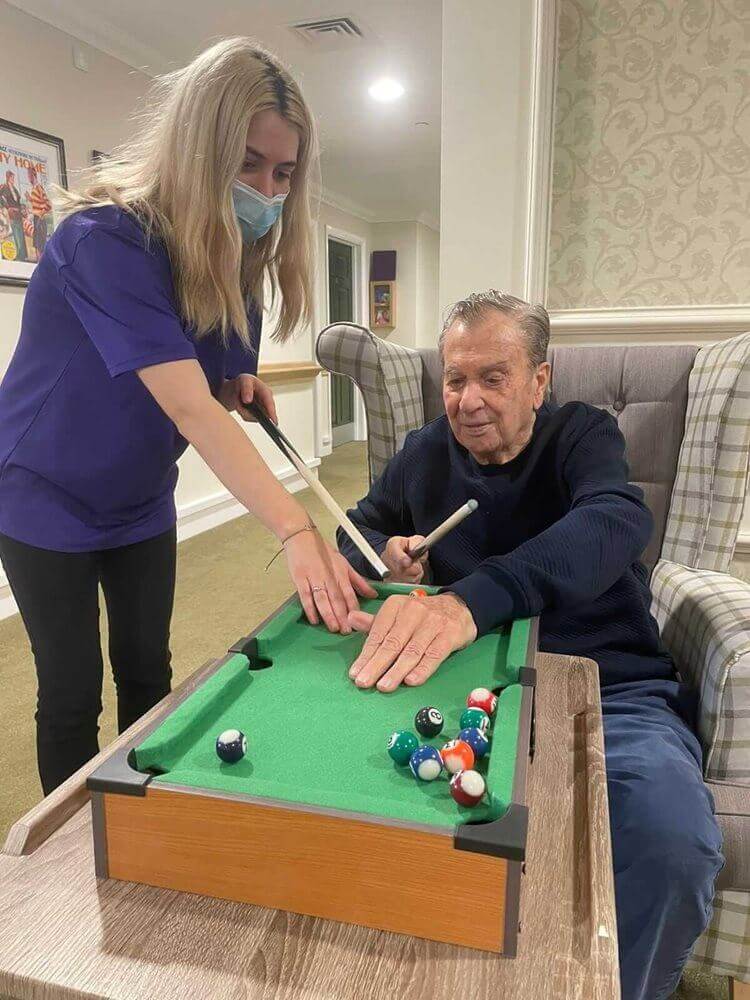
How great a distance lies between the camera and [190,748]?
0.76 metres

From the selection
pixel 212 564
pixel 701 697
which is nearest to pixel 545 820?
pixel 701 697

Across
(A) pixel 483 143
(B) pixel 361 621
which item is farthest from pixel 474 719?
(A) pixel 483 143

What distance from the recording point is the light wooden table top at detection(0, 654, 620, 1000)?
1.85ft

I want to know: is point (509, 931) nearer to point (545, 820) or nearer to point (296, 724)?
point (545, 820)

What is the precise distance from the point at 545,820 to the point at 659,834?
11.4 inches

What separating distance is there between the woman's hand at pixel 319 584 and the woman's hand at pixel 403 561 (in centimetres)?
26

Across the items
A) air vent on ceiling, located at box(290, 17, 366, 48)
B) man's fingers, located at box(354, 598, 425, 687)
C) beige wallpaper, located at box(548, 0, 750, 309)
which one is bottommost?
man's fingers, located at box(354, 598, 425, 687)

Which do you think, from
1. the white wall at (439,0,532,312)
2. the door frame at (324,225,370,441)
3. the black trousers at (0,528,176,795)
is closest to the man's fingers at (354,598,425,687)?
the black trousers at (0,528,176,795)

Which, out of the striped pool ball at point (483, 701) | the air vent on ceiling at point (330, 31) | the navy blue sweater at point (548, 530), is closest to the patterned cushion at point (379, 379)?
the navy blue sweater at point (548, 530)

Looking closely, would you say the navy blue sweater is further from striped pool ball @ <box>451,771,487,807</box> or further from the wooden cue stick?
striped pool ball @ <box>451,771,487,807</box>

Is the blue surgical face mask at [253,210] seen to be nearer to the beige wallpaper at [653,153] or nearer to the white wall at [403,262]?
the beige wallpaper at [653,153]

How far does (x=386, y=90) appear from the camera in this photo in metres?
4.14

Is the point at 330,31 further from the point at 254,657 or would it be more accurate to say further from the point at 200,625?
the point at 254,657

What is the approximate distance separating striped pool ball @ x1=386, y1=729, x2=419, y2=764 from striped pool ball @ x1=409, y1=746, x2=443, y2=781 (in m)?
0.01
